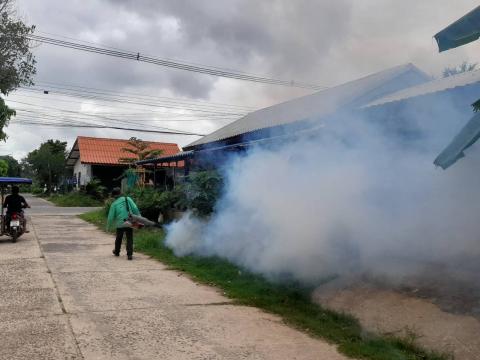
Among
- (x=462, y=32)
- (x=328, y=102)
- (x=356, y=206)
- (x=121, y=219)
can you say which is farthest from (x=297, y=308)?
(x=328, y=102)

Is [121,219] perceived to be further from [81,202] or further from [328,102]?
[81,202]

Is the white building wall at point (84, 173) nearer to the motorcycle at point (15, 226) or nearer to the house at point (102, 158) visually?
the house at point (102, 158)

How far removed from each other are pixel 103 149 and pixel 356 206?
3325cm

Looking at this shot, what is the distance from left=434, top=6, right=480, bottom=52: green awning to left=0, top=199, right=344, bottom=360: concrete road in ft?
10.4

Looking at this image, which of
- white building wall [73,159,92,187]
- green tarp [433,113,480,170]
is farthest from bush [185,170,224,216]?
white building wall [73,159,92,187]

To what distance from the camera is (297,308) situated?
5.83 metres

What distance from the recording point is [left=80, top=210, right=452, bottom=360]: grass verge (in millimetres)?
4328

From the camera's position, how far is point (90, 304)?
5.74 metres

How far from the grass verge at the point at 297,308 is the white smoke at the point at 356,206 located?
0.96 ft

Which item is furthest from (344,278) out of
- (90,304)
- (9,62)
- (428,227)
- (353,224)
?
(9,62)

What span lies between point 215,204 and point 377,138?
360 centimetres

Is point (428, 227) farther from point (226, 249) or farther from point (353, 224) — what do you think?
point (226, 249)

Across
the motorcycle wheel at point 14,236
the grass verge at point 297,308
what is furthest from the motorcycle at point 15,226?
the grass verge at point 297,308

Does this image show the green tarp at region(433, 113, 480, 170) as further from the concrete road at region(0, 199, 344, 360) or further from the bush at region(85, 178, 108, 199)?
the bush at region(85, 178, 108, 199)
